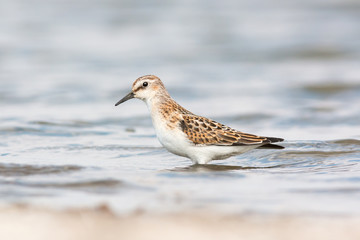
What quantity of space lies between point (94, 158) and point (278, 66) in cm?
986

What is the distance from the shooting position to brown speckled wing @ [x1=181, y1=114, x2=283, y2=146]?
28.3 ft

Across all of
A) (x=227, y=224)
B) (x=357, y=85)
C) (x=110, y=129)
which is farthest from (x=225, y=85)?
(x=227, y=224)

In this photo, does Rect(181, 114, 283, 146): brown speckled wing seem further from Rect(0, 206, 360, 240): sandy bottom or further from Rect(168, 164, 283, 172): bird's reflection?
Rect(0, 206, 360, 240): sandy bottom

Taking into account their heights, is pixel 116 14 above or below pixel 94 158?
above

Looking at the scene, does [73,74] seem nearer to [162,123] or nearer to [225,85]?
[225,85]

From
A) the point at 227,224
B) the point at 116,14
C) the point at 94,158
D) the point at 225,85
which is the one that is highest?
the point at 116,14

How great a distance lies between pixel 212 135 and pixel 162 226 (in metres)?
3.28

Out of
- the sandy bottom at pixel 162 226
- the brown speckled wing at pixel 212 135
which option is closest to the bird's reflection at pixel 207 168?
the brown speckled wing at pixel 212 135

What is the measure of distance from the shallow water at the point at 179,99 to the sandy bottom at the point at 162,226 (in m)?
0.39

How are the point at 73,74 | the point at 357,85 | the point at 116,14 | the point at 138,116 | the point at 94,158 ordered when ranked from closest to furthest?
the point at 94,158
the point at 138,116
the point at 357,85
the point at 73,74
the point at 116,14

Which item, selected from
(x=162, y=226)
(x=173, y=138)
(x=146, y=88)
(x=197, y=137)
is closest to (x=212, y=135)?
(x=197, y=137)

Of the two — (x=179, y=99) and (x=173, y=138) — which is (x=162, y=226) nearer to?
(x=173, y=138)

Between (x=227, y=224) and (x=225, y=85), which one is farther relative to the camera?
(x=225, y=85)

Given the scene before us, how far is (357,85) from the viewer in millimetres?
15328
